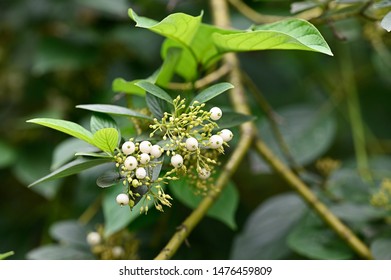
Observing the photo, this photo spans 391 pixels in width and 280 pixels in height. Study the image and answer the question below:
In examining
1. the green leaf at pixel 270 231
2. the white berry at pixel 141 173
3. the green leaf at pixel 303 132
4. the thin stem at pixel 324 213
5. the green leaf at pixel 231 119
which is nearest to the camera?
the white berry at pixel 141 173

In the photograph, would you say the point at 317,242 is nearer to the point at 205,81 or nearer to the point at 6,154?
the point at 205,81

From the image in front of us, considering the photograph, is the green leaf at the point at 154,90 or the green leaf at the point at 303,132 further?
the green leaf at the point at 303,132

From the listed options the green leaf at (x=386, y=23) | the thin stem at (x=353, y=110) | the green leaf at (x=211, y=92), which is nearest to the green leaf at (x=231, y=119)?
the green leaf at (x=211, y=92)

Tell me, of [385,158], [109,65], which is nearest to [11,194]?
[109,65]

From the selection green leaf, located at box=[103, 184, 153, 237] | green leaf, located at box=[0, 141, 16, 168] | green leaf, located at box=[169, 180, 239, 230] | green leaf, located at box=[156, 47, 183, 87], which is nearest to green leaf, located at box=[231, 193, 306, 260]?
green leaf, located at box=[169, 180, 239, 230]

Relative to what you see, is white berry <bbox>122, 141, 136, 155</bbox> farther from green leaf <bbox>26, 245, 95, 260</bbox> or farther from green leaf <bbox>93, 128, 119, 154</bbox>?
green leaf <bbox>26, 245, 95, 260</bbox>

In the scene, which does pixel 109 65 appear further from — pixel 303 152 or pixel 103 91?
pixel 303 152

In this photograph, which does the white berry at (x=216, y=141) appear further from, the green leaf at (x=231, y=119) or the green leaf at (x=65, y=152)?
the green leaf at (x=65, y=152)
